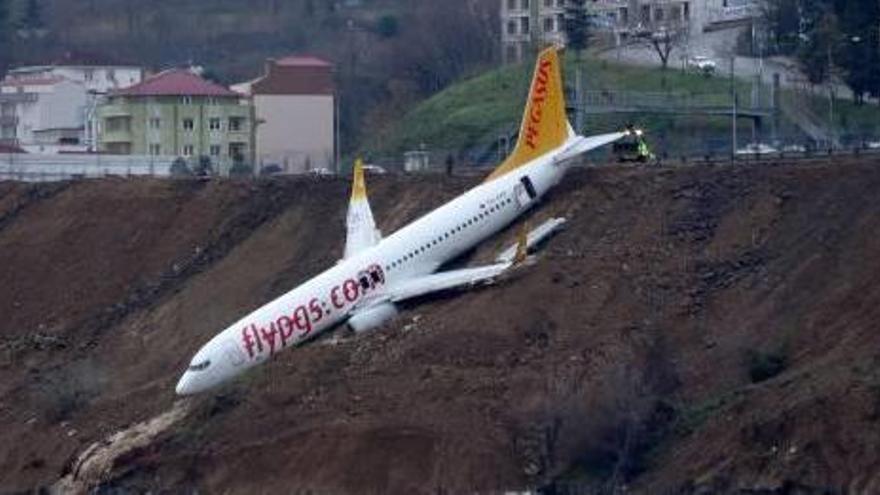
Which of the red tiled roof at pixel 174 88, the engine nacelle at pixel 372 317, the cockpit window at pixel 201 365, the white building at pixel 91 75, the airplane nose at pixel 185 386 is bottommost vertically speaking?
the airplane nose at pixel 185 386

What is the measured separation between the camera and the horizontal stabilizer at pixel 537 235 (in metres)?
104

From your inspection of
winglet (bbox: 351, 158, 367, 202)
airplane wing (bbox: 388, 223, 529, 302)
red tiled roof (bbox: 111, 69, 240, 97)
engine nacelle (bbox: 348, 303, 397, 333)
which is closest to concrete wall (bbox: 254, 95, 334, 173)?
red tiled roof (bbox: 111, 69, 240, 97)

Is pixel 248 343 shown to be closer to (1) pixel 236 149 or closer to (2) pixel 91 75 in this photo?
(1) pixel 236 149

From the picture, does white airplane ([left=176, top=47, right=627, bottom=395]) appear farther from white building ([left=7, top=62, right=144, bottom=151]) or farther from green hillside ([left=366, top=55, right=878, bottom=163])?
white building ([left=7, top=62, right=144, bottom=151])

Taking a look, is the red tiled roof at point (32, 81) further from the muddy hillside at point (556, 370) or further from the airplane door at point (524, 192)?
the airplane door at point (524, 192)

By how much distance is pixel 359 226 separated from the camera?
108188 millimetres

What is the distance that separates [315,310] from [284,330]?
3.88 feet

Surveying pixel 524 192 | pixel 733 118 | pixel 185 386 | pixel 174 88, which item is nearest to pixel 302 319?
pixel 185 386

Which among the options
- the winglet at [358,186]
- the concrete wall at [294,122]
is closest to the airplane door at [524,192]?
the winglet at [358,186]

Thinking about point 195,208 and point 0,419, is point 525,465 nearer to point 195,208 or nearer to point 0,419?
point 0,419

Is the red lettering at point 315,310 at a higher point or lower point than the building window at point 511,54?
lower

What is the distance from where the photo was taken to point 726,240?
3981 inches

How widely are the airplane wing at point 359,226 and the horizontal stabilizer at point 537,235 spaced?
3906mm

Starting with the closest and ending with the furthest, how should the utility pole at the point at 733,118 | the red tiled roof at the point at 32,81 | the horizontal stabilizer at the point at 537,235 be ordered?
the horizontal stabilizer at the point at 537,235
the utility pole at the point at 733,118
the red tiled roof at the point at 32,81
